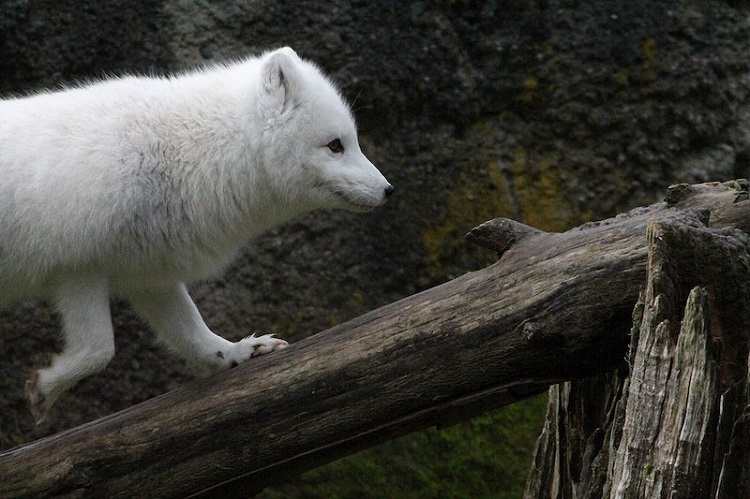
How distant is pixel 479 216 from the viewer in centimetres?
559

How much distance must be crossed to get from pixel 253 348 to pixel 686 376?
6.59ft

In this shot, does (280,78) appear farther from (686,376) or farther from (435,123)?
(686,376)

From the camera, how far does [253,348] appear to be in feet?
13.5

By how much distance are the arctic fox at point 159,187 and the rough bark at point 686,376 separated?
1777 millimetres

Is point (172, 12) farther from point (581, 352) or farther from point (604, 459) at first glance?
point (604, 459)

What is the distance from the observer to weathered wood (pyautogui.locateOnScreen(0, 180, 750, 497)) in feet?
11.2

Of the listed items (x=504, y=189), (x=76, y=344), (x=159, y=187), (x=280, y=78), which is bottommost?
(x=76, y=344)

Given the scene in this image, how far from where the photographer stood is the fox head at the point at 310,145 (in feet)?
14.3

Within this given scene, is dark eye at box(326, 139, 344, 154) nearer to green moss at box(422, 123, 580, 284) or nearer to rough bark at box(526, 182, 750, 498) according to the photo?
green moss at box(422, 123, 580, 284)

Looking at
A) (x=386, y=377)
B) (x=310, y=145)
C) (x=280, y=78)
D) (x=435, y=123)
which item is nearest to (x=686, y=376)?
(x=386, y=377)

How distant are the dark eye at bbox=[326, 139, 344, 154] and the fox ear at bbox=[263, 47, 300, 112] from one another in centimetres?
29

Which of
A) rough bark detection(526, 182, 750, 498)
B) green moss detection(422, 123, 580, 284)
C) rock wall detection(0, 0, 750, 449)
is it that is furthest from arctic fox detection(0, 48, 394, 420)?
rough bark detection(526, 182, 750, 498)

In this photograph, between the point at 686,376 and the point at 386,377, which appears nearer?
the point at 686,376

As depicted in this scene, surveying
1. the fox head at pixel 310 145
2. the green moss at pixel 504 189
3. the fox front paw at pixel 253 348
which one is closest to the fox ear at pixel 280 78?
the fox head at pixel 310 145
